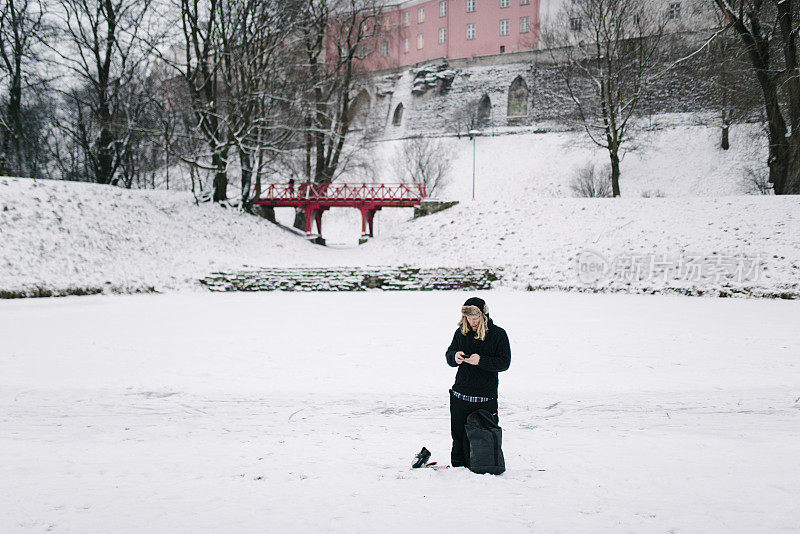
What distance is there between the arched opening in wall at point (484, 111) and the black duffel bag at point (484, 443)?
53.0 meters

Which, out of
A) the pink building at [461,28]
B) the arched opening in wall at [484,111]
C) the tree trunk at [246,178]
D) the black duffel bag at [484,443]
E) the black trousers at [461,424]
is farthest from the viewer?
the arched opening in wall at [484,111]

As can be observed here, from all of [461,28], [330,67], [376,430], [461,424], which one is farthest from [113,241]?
[461,28]

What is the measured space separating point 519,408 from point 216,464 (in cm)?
347

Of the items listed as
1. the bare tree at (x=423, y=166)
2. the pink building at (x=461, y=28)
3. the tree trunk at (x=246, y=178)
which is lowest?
the tree trunk at (x=246, y=178)

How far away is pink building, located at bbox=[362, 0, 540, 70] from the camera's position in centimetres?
5384

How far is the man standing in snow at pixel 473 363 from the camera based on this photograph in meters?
4.18

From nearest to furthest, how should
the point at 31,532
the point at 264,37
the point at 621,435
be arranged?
the point at 31,532
the point at 621,435
the point at 264,37

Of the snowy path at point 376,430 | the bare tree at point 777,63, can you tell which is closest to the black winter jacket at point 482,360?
the snowy path at point 376,430

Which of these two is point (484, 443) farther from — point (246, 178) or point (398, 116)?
point (398, 116)

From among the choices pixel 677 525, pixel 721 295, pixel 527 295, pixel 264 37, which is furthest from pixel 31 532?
pixel 264 37

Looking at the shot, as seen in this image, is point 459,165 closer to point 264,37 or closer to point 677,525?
point 264,37

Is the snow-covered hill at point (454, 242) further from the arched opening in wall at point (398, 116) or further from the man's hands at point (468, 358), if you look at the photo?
the arched opening in wall at point (398, 116)

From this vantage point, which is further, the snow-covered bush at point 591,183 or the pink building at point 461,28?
the pink building at point 461,28

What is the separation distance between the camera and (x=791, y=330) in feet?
34.7
